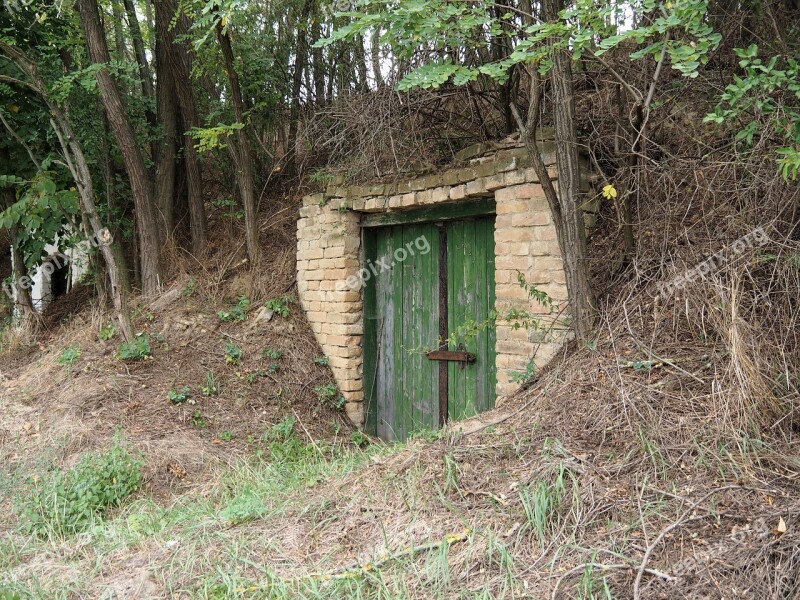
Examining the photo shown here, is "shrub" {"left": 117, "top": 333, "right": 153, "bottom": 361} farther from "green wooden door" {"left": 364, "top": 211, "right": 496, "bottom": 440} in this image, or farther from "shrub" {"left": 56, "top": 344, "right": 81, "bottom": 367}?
"green wooden door" {"left": 364, "top": 211, "right": 496, "bottom": 440}

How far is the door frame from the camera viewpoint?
5.04m

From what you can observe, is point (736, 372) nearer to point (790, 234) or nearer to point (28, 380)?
point (790, 234)

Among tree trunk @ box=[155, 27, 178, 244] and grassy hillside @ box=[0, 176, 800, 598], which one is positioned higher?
tree trunk @ box=[155, 27, 178, 244]

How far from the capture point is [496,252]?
14.3 ft

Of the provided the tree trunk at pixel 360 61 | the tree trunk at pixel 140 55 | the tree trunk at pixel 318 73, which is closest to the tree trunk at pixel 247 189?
the tree trunk at pixel 318 73

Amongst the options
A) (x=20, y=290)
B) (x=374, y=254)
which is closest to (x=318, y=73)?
(x=374, y=254)

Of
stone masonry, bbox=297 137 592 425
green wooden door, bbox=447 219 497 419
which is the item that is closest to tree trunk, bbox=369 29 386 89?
stone masonry, bbox=297 137 592 425

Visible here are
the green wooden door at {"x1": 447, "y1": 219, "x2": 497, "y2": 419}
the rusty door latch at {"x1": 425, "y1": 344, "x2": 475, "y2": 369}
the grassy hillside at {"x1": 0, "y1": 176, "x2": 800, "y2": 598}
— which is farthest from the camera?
the rusty door latch at {"x1": 425, "y1": 344, "x2": 475, "y2": 369}

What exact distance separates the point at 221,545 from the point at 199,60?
5.50 metres

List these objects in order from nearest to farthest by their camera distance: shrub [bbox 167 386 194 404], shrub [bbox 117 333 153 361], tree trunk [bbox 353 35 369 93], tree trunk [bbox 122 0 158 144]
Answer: shrub [bbox 167 386 194 404] → shrub [bbox 117 333 153 361] → tree trunk [bbox 353 35 369 93] → tree trunk [bbox 122 0 158 144]

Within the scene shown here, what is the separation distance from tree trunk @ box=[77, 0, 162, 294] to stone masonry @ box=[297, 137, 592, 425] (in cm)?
170

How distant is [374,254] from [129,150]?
284 centimetres

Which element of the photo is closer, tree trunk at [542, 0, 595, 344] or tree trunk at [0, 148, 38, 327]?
tree trunk at [542, 0, 595, 344]

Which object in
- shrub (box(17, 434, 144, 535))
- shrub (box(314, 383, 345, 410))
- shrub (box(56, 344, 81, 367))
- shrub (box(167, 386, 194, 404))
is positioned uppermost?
shrub (box(56, 344, 81, 367))
